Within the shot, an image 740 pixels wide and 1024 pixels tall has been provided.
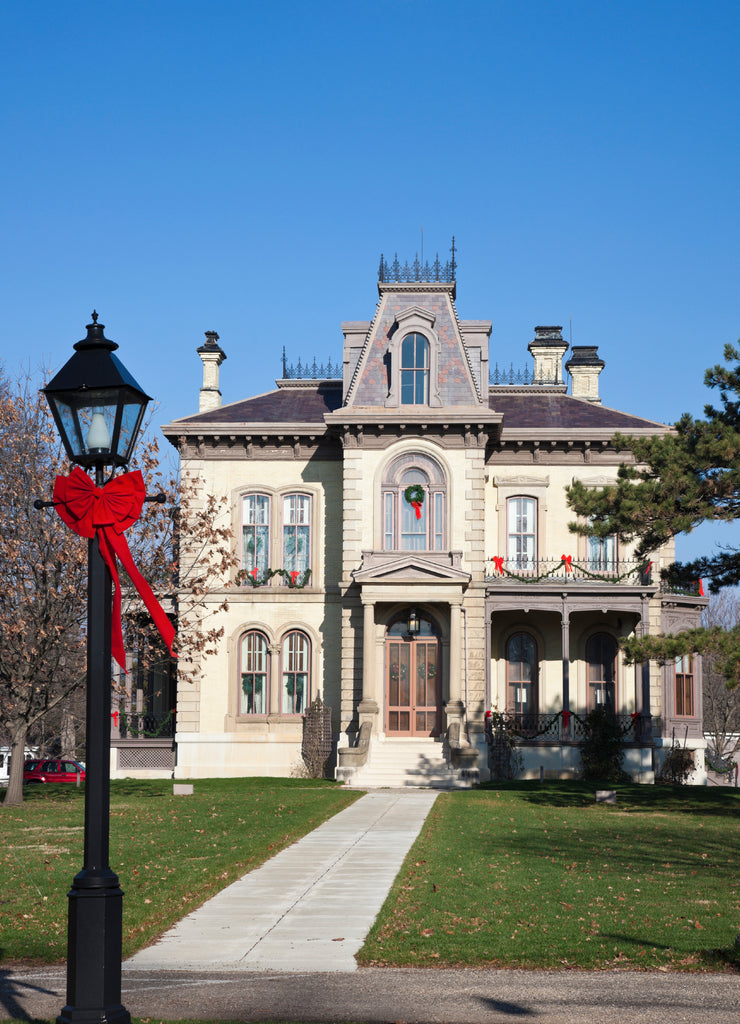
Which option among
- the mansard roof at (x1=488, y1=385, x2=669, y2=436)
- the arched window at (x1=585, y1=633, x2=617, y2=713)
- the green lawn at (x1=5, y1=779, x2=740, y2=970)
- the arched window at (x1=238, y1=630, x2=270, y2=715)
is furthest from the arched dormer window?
the green lawn at (x1=5, y1=779, x2=740, y2=970)

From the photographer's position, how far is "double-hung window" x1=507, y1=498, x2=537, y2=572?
34.2 meters

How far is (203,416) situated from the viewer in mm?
34594

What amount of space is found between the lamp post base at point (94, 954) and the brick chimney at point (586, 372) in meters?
34.7

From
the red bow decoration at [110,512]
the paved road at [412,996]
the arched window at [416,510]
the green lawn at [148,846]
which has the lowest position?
the green lawn at [148,846]

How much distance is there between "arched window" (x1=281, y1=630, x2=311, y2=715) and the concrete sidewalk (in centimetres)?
1496

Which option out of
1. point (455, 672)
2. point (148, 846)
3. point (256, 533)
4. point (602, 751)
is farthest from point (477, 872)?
point (256, 533)

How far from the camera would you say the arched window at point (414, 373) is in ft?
107

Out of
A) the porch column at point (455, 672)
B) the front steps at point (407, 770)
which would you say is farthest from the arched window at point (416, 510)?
the front steps at point (407, 770)

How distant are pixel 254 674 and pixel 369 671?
4252 mm

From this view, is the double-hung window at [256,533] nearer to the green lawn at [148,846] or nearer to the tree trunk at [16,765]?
the green lawn at [148,846]

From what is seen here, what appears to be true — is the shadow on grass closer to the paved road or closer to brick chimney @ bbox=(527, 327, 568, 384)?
brick chimney @ bbox=(527, 327, 568, 384)

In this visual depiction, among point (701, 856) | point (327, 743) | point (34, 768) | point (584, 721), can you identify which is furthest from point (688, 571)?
point (34, 768)

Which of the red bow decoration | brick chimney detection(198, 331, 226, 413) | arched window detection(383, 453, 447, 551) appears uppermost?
brick chimney detection(198, 331, 226, 413)

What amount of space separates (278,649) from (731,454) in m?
16.8
